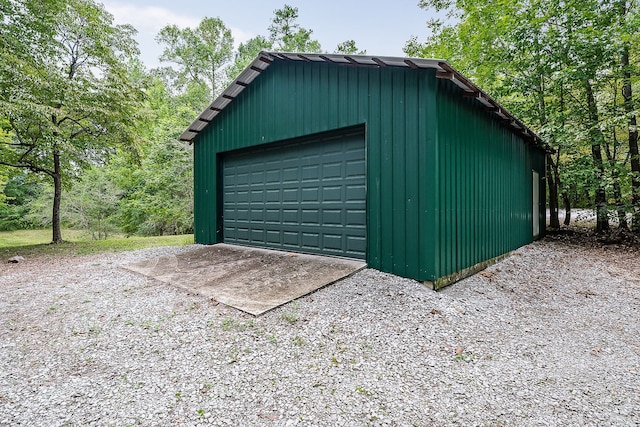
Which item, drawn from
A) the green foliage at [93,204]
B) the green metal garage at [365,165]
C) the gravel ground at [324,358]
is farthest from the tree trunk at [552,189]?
the green foliage at [93,204]

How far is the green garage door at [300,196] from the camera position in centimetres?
537

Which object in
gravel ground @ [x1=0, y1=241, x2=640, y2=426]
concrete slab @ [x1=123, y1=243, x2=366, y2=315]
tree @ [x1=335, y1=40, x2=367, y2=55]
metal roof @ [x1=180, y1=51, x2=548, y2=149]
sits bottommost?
gravel ground @ [x1=0, y1=241, x2=640, y2=426]

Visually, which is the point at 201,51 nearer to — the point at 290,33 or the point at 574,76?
the point at 290,33

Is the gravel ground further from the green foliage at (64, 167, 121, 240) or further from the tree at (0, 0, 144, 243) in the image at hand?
the green foliage at (64, 167, 121, 240)

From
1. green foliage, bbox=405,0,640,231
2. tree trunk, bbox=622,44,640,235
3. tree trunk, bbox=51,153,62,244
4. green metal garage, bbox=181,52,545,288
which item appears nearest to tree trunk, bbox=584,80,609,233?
green foliage, bbox=405,0,640,231

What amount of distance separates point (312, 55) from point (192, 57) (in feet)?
63.2

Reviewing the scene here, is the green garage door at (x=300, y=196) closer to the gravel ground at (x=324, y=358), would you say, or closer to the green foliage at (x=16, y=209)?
the gravel ground at (x=324, y=358)

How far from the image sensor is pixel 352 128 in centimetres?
533

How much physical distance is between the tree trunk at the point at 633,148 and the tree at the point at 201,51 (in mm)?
19906

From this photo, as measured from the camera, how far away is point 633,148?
887cm

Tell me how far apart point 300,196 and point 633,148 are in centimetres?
961

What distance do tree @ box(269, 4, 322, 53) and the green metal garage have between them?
1551 cm

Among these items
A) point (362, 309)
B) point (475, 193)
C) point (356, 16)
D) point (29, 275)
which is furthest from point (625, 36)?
point (29, 275)

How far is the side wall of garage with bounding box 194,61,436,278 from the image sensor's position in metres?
4.37
